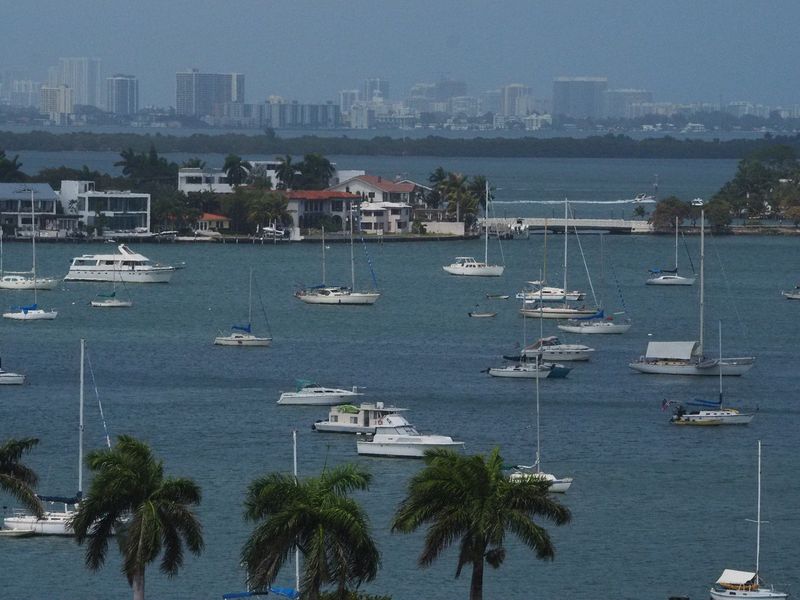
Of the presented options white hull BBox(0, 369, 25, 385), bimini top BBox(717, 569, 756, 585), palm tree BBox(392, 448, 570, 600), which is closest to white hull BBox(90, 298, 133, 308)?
white hull BBox(0, 369, 25, 385)

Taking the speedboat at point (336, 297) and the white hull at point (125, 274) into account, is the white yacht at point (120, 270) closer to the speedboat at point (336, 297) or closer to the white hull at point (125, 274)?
the white hull at point (125, 274)

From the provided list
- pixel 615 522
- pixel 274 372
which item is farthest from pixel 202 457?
pixel 274 372

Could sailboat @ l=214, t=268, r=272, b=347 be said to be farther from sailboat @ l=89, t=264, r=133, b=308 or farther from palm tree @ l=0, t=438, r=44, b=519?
palm tree @ l=0, t=438, r=44, b=519

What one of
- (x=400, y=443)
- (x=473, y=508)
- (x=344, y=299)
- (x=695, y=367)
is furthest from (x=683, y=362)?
(x=473, y=508)

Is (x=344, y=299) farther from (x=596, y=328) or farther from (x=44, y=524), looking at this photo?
(x=44, y=524)

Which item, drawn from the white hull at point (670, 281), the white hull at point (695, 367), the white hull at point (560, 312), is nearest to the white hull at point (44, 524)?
the white hull at point (695, 367)

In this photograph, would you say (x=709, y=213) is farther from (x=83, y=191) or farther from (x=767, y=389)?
(x=767, y=389)
